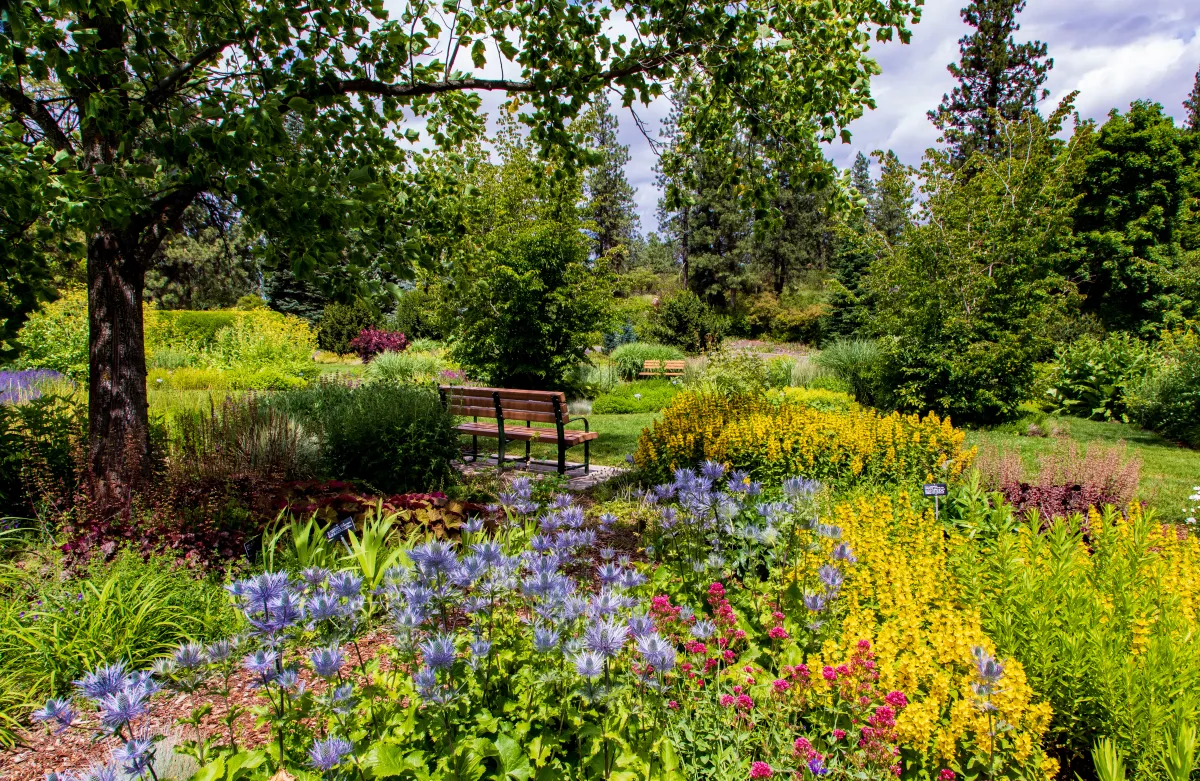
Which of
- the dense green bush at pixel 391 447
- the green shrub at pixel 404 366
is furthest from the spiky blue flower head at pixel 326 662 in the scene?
the green shrub at pixel 404 366

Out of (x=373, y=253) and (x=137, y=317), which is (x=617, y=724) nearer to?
(x=373, y=253)

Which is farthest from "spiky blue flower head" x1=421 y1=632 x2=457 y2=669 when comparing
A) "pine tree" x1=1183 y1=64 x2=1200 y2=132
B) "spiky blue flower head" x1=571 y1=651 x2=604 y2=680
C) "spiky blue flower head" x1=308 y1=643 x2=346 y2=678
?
"pine tree" x1=1183 y1=64 x2=1200 y2=132

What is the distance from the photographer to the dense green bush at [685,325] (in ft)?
86.0

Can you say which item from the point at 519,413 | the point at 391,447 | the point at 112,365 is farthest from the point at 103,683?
the point at 519,413

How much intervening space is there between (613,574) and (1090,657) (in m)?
1.58

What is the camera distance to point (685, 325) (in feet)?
88.1

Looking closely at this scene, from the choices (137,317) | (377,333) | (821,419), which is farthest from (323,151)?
(377,333)

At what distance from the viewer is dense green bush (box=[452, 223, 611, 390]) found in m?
11.3

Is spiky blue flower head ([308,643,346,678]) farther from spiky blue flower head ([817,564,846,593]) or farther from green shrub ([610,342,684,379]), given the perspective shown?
green shrub ([610,342,684,379])

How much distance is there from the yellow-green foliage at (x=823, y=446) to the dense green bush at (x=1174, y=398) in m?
6.41

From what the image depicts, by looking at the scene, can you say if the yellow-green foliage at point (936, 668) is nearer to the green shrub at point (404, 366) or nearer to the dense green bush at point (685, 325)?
the green shrub at point (404, 366)

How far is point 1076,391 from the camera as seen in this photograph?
1189cm

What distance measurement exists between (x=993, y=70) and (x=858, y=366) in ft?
68.1

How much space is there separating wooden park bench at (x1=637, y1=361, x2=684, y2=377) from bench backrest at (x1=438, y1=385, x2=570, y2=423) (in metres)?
8.20
